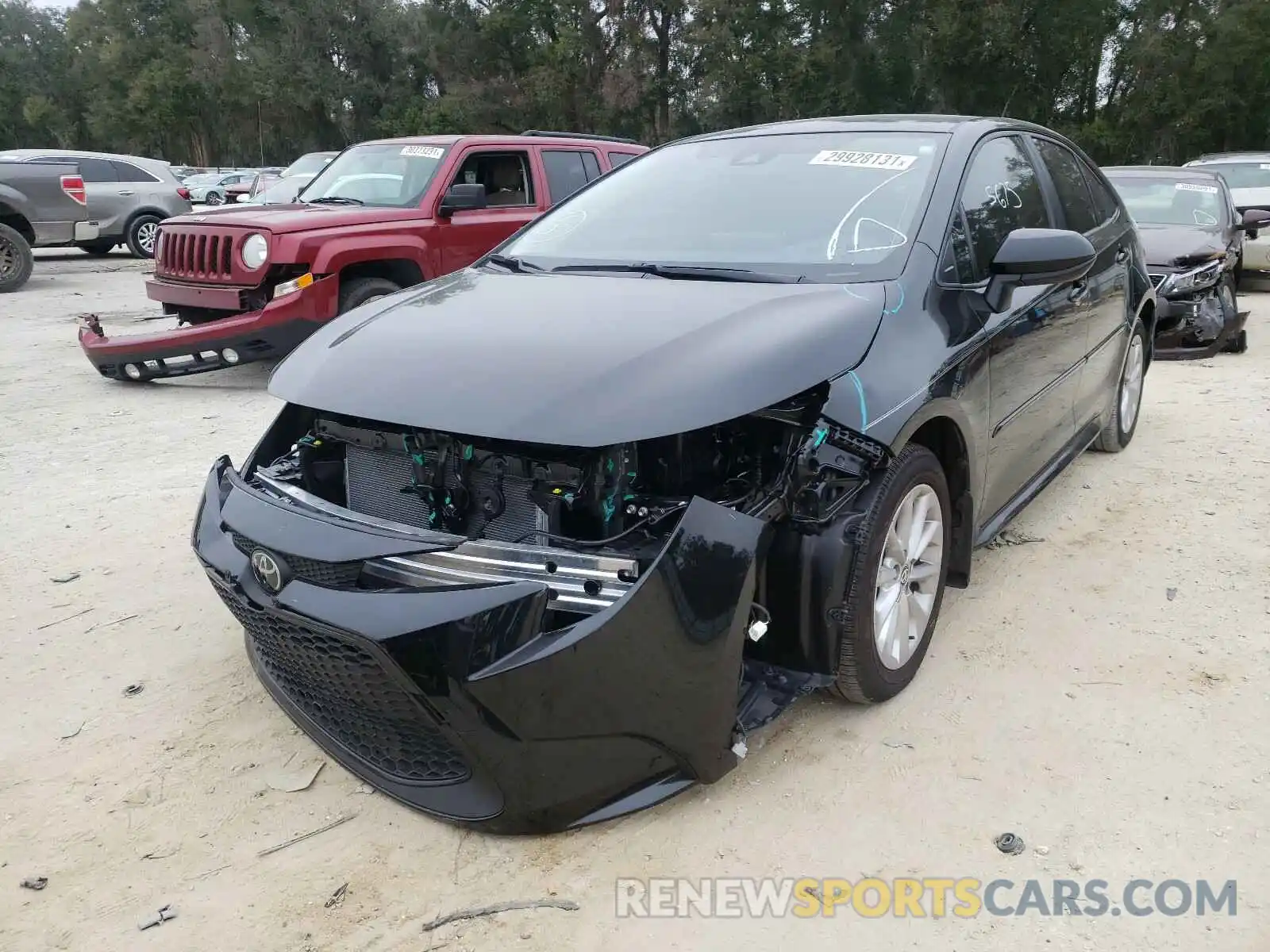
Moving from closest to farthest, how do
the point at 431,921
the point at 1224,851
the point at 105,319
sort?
the point at 431,921 < the point at 1224,851 < the point at 105,319

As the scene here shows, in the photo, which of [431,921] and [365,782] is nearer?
[431,921]

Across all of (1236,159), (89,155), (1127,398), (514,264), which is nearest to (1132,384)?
(1127,398)

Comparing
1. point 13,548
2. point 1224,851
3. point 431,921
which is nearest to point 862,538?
point 1224,851

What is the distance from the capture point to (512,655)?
2041 millimetres

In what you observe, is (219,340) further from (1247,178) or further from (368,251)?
(1247,178)

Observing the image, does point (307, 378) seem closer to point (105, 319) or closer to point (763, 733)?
point (763, 733)

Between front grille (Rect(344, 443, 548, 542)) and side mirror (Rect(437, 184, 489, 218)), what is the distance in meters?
4.74

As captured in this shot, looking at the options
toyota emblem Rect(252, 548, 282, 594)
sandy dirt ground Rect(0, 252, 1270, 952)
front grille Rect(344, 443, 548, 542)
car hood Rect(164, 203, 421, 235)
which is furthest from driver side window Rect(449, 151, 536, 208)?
toyota emblem Rect(252, 548, 282, 594)

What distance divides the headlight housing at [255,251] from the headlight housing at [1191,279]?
6.53 m

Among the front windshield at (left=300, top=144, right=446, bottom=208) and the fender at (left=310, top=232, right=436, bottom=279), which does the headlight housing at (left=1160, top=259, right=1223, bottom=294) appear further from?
the front windshield at (left=300, top=144, right=446, bottom=208)

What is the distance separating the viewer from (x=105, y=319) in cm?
988

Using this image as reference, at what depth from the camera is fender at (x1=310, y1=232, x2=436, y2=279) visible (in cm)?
665

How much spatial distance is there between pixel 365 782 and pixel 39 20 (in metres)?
69.7

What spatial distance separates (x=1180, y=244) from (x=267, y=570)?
7.74 metres
